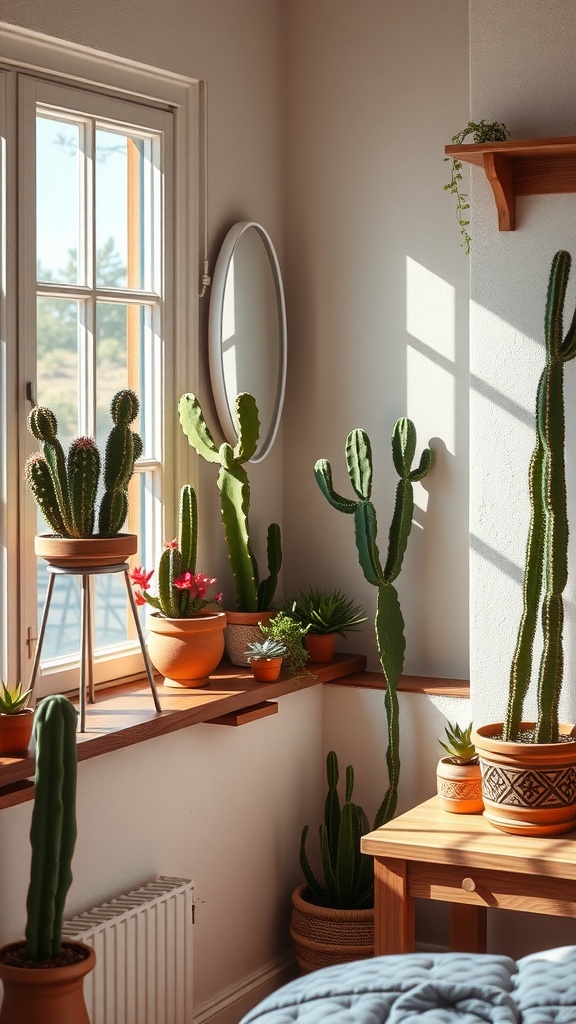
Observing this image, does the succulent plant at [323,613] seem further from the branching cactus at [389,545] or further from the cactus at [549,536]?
the cactus at [549,536]

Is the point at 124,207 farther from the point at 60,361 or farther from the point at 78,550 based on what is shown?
the point at 78,550

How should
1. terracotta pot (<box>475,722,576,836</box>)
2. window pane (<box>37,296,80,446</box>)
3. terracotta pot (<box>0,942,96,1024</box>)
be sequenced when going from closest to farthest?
terracotta pot (<box>0,942,96,1024</box>) < terracotta pot (<box>475,722,576,836</box>) < window pane (<box>37,296,80,446</box>)

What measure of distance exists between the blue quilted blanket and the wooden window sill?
84 cm

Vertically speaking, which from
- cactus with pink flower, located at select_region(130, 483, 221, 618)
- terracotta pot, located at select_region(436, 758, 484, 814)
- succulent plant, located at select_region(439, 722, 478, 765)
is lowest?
terracotta pot, located at select_region(436, 758, 484, 814)

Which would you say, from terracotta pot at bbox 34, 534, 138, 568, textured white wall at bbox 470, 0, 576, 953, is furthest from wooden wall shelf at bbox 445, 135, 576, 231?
terracotta pot at bbox 34, 534, 138, 568

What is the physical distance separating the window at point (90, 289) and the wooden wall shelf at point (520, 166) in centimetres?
87

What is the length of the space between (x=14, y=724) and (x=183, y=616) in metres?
0.72

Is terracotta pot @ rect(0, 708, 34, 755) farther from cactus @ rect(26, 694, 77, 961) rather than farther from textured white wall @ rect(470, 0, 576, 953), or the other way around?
textured white wall @ rect(470, 0, 576, 953)

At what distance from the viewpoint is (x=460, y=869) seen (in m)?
2.67

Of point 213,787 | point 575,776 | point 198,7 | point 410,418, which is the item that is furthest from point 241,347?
point 575,776

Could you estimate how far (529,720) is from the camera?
3.05 meters

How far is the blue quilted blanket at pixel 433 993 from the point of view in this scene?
159cm

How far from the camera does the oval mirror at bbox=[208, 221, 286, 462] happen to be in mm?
3428

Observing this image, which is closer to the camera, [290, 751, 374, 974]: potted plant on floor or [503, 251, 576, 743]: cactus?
[503, 251, 576, 743]: cactus
